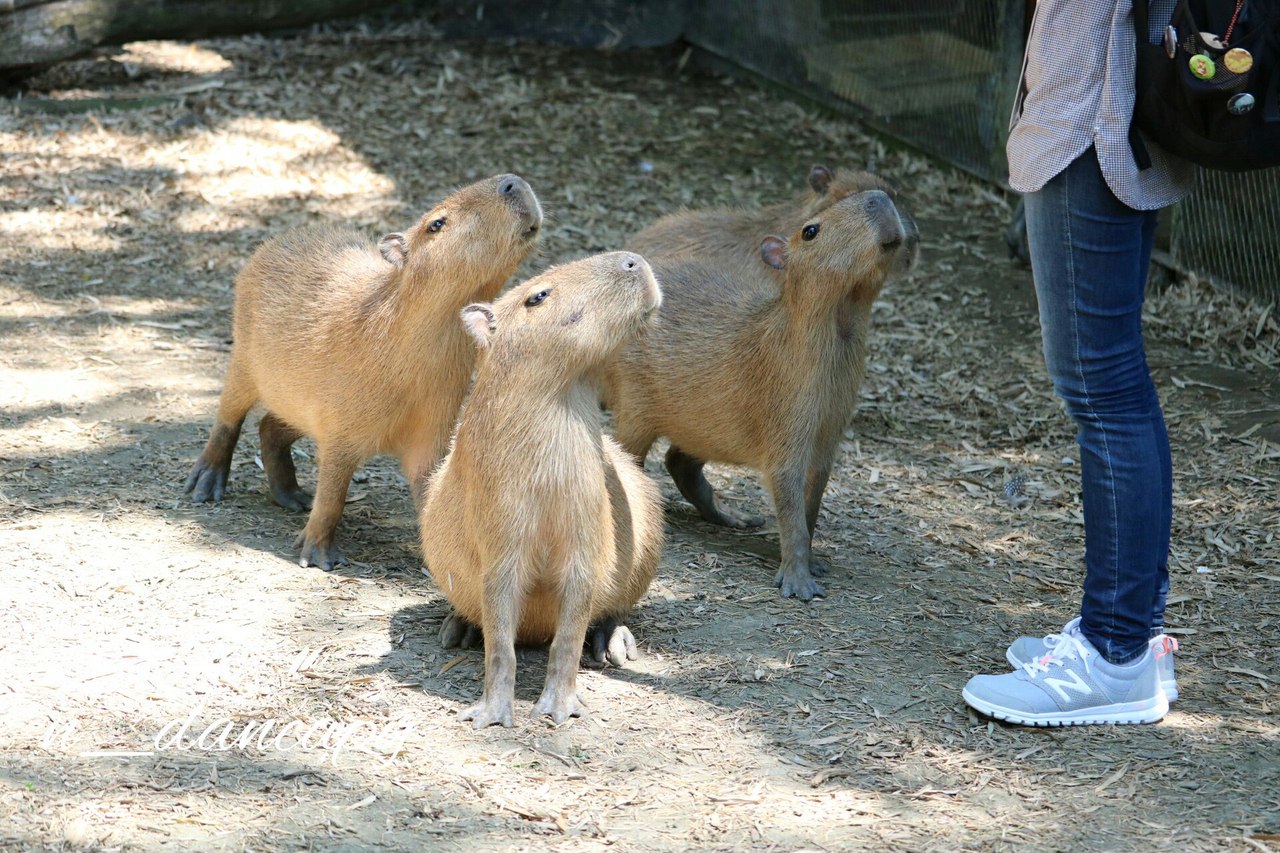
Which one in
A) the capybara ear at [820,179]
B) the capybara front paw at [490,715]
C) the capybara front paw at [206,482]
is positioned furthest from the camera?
the capybara ear at [820,179]

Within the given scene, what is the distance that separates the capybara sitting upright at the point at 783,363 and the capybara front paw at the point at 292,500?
1.14m

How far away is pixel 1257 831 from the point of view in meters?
3.03

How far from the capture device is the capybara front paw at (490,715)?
3400 mm

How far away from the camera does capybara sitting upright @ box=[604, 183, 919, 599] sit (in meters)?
4.45

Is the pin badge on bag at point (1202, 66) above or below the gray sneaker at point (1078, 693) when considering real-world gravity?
above

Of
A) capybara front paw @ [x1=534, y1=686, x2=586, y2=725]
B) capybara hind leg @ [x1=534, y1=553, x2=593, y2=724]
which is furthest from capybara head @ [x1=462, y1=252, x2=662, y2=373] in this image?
capybara front paw @ [x1=534, y1=686, x2=586, y2=725]

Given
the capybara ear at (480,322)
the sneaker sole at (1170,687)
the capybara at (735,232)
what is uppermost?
the capybara ear at (480,322)

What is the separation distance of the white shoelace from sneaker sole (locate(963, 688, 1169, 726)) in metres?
0.11

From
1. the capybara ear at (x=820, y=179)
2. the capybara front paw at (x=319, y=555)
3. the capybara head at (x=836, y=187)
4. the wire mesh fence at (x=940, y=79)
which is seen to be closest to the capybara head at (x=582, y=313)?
the capybara front paw at (x=319, y=555)

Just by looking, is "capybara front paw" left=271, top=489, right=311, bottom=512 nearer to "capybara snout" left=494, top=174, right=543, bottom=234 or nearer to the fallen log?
"capybara snout" left=494, top=174, right=543, bottom=234

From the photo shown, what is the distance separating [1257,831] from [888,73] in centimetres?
681

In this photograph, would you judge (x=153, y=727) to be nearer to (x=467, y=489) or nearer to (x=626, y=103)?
(x=467, y=489)

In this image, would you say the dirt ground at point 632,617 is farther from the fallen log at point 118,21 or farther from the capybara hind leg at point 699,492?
the fallen log at point 118,21
